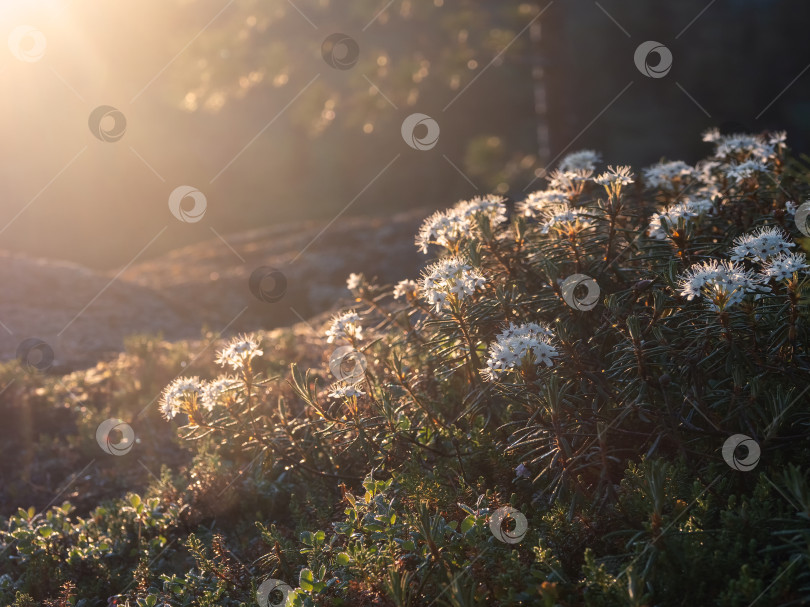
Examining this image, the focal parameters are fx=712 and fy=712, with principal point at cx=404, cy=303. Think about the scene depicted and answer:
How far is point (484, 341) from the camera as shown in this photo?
13.2 ft

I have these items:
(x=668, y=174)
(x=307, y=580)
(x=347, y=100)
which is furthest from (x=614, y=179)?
(x=347, y=100)

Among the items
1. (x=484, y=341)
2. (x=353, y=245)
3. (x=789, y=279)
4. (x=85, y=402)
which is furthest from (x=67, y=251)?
(x=789, y=279)

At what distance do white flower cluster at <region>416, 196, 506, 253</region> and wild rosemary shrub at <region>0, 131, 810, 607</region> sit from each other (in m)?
0.02

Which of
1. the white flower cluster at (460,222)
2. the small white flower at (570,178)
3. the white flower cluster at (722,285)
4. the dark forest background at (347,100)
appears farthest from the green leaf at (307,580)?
the dark forest background at (347,100)

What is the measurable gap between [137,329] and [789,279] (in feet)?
Answer: 28.3

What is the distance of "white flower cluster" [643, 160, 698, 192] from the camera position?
488 cm

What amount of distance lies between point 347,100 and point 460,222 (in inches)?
329

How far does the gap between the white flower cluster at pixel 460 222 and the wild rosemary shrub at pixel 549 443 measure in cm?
2

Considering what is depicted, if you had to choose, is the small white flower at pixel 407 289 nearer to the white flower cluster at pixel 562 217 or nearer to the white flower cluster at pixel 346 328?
the white flower cluster at pixel 346 328

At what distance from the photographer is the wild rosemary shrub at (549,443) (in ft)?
9.55

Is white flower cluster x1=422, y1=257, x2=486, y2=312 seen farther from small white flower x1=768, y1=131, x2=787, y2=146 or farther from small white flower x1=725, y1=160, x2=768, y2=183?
small white flower x1=768, y1=131, x2=787, y2=146

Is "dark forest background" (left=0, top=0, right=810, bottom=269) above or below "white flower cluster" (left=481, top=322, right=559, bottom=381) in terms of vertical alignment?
above

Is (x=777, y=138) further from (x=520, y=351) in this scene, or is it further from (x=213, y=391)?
(x=213, y=391)

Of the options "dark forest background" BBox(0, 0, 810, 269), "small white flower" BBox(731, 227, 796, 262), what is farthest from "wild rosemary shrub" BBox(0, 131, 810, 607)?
"dark forest background" BBox(0, 0, 810, 269)
